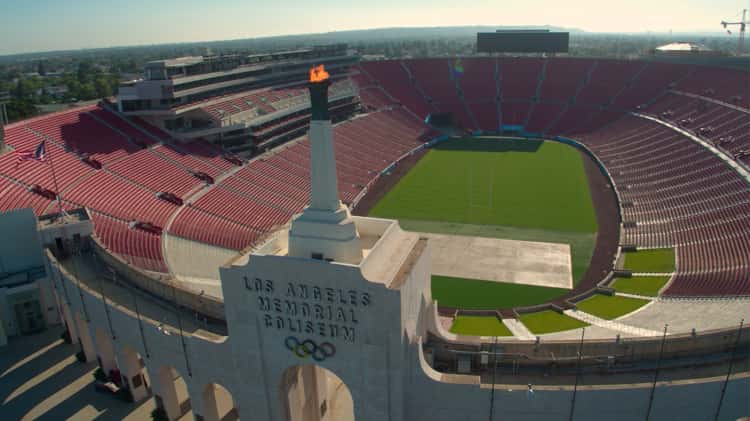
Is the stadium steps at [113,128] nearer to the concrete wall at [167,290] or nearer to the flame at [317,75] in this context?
the concrete wall at [167,290]

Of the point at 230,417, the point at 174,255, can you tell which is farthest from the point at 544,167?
the point at 230,417

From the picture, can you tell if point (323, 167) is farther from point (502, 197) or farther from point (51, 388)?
point (502, 197)

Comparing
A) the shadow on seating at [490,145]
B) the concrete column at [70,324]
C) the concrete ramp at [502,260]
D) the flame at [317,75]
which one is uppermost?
the flame at [317,75]

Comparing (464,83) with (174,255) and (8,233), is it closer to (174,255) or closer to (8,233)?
(174,255)

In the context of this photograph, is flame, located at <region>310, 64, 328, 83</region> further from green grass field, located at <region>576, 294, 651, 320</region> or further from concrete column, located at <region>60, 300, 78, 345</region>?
→ green grass field, located at <region>576, 294, 651, 320</region>

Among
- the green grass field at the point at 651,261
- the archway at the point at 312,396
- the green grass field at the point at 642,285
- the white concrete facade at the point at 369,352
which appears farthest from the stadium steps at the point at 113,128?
the green grass field at the point at 651,261

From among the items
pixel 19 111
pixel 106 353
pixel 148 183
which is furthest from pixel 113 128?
pixel 19 111
